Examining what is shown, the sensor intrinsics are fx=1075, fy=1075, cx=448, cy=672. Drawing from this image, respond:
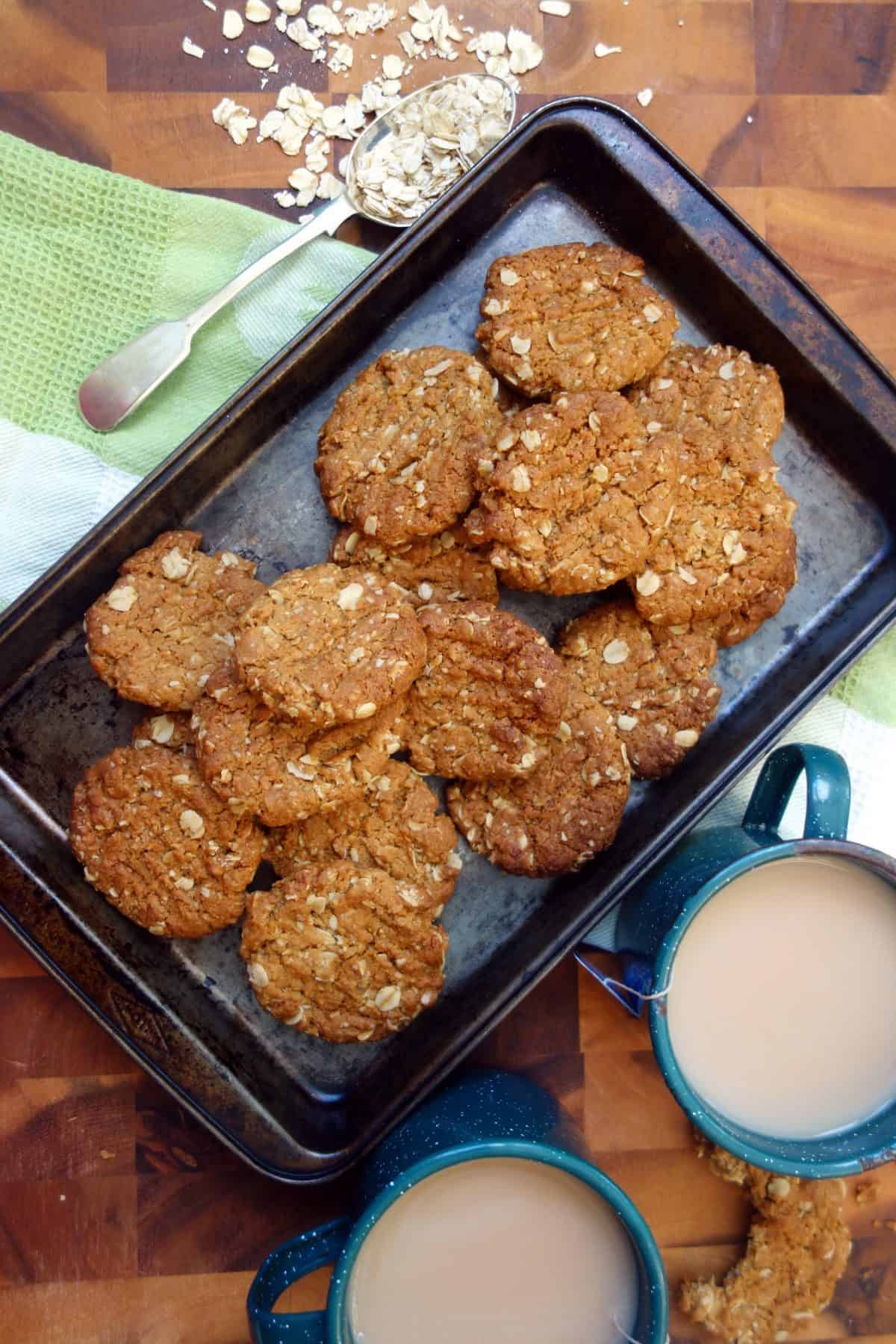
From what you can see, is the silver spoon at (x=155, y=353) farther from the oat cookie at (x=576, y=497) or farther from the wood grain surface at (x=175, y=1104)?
the oat cookie at (x=576, y=497)

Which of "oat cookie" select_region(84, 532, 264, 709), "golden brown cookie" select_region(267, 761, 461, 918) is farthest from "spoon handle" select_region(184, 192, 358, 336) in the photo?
"golden brown cookie" select_region(267, 761, 461, 918)

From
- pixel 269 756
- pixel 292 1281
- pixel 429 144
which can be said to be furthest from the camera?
pixel 429 144

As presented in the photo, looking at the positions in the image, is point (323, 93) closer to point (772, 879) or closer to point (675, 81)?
point (675, 81)

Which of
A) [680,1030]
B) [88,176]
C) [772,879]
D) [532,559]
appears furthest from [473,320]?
Answer: [680,1030]

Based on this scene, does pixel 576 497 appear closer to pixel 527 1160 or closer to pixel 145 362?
pixel 145 362

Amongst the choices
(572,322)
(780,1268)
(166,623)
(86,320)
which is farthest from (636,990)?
(86,320)
